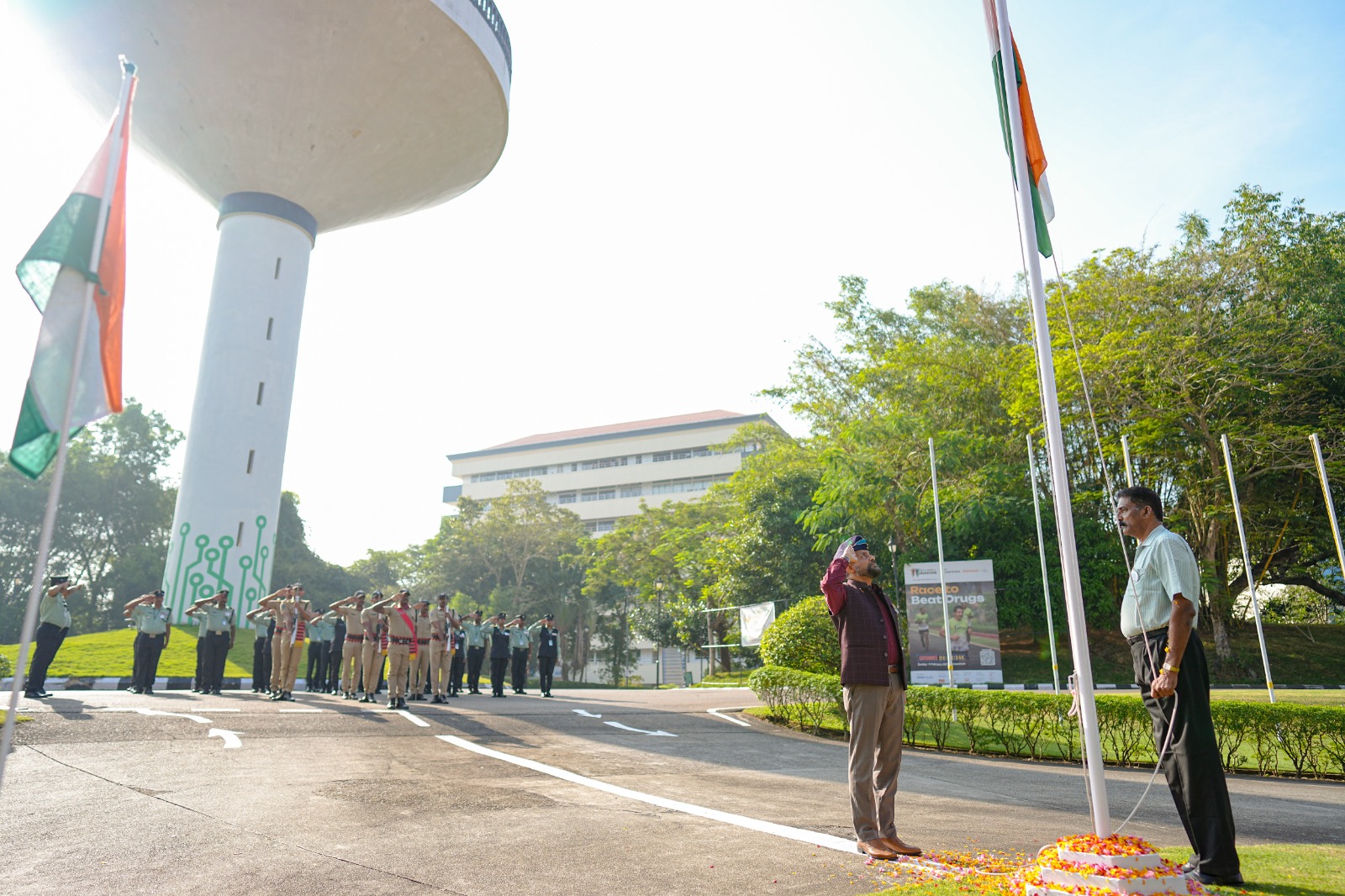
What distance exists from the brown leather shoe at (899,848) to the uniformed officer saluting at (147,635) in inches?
640

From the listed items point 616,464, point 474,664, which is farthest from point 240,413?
point 616,464

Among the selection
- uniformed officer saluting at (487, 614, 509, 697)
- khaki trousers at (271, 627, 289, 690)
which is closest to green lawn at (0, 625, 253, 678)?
khaki trousers at (271, 627, 289, 690)

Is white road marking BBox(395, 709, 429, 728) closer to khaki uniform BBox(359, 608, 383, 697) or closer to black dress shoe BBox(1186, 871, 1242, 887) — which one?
khaki uniform BBox(359, 608, 383, 697)

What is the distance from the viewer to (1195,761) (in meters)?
4.19

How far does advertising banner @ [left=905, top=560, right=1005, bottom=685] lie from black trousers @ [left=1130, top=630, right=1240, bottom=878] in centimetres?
1567

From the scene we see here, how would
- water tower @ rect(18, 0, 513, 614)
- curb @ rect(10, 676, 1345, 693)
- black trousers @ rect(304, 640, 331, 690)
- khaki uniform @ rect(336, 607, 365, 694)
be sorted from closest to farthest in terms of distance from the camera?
khaki uniform @ rect(336, 607, 365, 694) → curb @ rect(10, 676, 1345, 693) → black trousers @ rect(304, 640, 331, 690) → water tower @ rect(18, 0, 513, 614)

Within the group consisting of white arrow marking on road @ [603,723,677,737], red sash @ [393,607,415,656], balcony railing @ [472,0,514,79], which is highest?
balcony railing @ [472,0,514,79]

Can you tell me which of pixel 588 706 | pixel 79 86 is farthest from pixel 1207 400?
pixel 79 86

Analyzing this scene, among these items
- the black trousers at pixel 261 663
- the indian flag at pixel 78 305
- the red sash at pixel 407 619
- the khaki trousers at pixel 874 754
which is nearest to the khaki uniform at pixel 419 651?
the red sash at pixel 407 619

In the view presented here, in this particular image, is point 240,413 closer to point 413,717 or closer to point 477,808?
point 413,717

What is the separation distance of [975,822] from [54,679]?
21.2 m

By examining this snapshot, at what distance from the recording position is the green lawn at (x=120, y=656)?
20.6m

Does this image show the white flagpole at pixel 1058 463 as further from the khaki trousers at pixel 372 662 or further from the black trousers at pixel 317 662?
the black trousers at pixel 317 662

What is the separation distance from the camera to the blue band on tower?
29.9 metres
